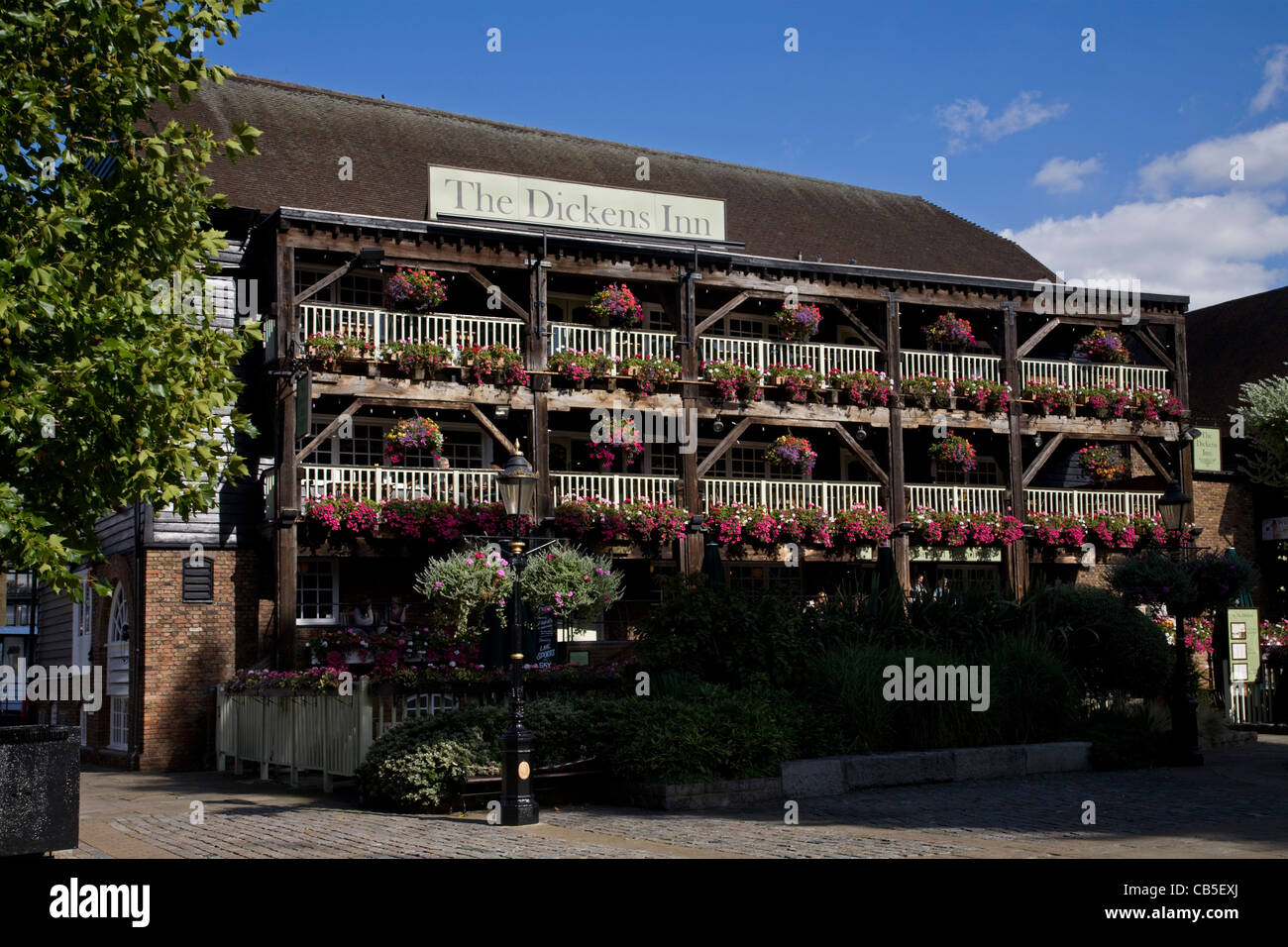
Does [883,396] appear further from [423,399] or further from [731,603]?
[731,603]

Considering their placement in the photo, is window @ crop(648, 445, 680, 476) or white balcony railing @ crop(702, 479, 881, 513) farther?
window @ crop(648, 445, 680, 476)

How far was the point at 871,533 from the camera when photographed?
2614cm

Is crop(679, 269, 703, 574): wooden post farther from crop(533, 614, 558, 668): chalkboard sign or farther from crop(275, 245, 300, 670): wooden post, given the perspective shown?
crop(275, 245, 300, 670): wooden post

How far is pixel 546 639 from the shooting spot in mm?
19141

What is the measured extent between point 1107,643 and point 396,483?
450 inches

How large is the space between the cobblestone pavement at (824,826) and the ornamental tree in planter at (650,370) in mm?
11710

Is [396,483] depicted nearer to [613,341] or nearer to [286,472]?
[286,472]

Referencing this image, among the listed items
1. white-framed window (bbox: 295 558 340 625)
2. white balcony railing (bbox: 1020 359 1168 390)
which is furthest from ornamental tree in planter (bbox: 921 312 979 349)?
white-framed window (bbox: 295 558 340 625)

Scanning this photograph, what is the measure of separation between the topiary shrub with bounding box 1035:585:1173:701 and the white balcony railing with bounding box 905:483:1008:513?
358 inches

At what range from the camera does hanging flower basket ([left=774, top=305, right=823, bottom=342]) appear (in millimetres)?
26297

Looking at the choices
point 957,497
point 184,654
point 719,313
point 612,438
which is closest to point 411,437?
point 612,438

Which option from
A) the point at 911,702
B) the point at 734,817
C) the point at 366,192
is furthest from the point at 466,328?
the point at 734,817

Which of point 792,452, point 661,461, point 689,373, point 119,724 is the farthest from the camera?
point 661,461

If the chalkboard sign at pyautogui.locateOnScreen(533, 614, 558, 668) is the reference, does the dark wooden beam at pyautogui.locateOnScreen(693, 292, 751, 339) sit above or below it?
above
